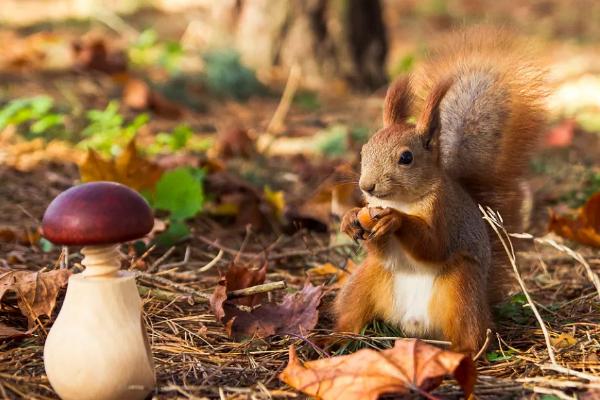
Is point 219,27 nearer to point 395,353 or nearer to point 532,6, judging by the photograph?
point 395,353

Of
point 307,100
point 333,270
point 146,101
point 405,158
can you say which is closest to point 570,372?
point 405,158

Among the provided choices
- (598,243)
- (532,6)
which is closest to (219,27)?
→ (598,243)

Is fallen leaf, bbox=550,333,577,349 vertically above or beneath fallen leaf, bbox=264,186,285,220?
beneath

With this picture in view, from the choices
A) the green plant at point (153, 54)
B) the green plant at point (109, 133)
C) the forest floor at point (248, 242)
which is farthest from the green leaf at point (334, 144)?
the green plant at point (153, 54)

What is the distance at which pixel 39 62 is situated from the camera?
18.2ft

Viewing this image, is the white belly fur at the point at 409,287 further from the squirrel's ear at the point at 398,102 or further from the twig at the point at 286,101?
the twig at the point at 286,101

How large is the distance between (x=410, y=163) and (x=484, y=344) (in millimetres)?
418

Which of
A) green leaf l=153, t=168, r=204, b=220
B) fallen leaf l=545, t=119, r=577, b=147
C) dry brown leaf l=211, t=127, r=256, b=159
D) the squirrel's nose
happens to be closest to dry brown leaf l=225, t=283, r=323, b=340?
the squirrel's nose

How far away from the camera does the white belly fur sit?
1830 mm

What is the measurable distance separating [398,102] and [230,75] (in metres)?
3.44

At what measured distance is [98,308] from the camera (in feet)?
4.87

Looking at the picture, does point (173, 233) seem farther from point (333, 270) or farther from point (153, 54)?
point (153, 54)

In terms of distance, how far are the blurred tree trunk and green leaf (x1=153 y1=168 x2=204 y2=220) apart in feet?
9.52

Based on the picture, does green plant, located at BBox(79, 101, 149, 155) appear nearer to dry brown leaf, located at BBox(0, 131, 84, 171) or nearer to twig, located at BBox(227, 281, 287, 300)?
dry brown leaf, located at BBox(0, 131, 84, 171)
